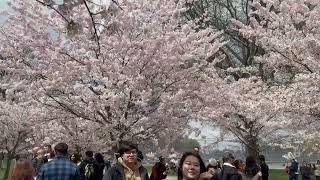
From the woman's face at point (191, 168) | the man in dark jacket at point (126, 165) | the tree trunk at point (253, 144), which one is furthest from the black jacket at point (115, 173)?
the tree trunk at point (253, 144)

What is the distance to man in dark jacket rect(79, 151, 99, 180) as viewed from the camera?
10.1 meters

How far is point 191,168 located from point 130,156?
167cm

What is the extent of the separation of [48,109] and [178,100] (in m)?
3.55

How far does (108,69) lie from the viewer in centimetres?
1296

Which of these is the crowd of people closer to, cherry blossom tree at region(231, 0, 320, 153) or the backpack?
the backpack

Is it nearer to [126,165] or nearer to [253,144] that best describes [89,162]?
[126,165]

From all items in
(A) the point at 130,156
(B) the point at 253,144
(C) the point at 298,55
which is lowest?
(A) the point at 130,156

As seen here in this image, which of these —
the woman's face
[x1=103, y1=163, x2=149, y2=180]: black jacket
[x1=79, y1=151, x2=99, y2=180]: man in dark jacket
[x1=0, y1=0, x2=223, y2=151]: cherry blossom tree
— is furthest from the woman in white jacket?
[x1=0, y1=0, x2=223, y2=151]: cherry blossom tree

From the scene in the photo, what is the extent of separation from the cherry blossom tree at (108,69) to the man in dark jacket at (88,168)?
251cm

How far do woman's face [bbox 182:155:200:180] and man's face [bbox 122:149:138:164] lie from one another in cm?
159

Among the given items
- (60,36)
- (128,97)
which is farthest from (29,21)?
(128,97)

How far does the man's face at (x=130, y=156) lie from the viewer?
225 inches

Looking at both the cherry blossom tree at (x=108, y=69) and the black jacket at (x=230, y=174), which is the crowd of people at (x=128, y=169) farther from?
the cherry blossom tree at (x=108, y=69)

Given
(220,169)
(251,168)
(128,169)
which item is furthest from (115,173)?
(220,169)
